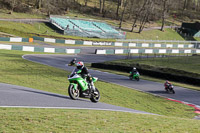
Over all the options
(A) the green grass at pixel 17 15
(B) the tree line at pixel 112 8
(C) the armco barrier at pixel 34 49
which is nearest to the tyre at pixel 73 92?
(C) the armco barrier at pixel 34 49

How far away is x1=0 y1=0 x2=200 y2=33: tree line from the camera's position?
83.2 metres

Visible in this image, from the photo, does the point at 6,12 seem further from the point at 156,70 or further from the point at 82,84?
the point at 82,84

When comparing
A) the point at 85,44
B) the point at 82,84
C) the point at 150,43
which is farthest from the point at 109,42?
the point at 82,84

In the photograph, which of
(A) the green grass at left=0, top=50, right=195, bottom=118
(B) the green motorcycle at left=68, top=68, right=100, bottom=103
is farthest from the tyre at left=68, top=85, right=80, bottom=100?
(A) the green grass at left=0, top=50, right=195, bottom=118

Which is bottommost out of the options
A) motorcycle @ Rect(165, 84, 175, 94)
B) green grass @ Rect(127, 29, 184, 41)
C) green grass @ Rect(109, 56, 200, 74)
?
motorcycle @ Rect(165, 84, 175, 94)

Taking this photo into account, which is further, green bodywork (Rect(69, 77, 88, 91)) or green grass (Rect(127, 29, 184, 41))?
green grass (Rect(127, 29, 184, 41))

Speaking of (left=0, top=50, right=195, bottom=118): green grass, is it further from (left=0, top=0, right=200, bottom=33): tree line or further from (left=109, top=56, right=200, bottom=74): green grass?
(left=0, top=0, right=200, bottom=33): tree line

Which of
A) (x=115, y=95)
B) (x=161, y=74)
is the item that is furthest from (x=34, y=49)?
(x=115, y=95)

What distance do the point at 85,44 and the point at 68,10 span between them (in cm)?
3433

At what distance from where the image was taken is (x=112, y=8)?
113 metres

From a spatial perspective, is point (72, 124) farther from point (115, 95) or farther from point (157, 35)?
point (157, 35)

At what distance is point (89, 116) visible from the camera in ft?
33.0

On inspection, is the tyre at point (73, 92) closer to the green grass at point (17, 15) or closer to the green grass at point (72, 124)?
the green grass at point (72, 124)

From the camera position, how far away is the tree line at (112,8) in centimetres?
8319
